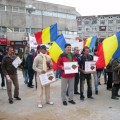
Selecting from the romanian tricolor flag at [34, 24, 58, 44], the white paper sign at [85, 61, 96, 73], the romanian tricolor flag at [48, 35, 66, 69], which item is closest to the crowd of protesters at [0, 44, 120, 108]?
the white paper sign at [85, 61, 96, 73]

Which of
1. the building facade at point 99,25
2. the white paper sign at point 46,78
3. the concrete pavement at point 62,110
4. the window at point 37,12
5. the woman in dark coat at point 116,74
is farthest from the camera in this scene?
the building facade at point 99,25

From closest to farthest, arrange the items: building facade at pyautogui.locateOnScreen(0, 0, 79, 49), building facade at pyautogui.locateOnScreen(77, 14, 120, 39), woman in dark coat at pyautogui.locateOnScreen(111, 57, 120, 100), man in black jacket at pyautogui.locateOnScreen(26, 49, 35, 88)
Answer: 1. woman in dark coat at pyautogui.locateOnScreen(111, 57, 120, 100)
2. man in black jacket at pyautogui.locateOnScreen(26, 49, 35, 88)
3. building facade at pyautogui.locateOnScreen(0, 0, 79, 49)
4. building facade at pyautogui.locateOnScreen(77, 14, 120, 39)

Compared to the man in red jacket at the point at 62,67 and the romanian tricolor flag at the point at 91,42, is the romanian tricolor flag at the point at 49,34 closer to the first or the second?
the romanian tricolor flag at the point at 91,42

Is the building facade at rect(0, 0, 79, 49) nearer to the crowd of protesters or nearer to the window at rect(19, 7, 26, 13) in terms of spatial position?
the window at rect(19, 7, 26, 13)

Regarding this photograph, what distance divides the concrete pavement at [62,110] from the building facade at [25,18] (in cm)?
2793

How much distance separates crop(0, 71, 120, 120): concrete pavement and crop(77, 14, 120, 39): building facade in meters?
33.7

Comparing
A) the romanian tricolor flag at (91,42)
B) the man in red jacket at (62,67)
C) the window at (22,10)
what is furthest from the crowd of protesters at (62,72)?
the window at (22,10)

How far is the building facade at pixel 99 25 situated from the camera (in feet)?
141

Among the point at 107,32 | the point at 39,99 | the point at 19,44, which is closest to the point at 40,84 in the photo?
the point at 39,99

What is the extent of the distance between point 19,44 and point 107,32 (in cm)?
1431

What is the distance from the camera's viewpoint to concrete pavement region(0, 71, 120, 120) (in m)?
6.94

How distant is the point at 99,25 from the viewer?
44.9 meters

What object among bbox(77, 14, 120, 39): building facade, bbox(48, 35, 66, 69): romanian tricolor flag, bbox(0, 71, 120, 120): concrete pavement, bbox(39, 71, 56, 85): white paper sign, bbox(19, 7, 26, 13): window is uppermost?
bbox(19, 7, 26, 13): window

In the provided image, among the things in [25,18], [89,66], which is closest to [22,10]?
[25,18]
